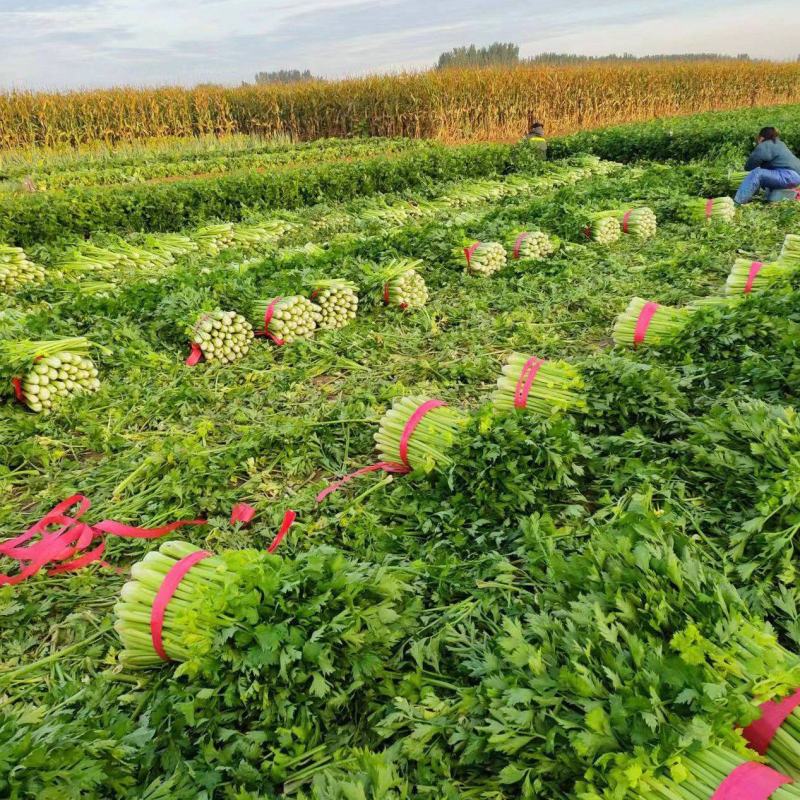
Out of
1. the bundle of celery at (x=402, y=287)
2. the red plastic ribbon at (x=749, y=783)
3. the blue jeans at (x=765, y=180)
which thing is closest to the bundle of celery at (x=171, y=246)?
the bundle of celery at (x=402, y=287)

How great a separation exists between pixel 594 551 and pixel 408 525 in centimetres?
142

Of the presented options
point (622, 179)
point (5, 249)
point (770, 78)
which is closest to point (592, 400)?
point (5, 249)

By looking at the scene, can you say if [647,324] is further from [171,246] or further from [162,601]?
[171,246]

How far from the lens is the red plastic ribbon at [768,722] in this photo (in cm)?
213

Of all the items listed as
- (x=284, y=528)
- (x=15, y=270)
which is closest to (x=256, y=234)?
(x=15, y=270)

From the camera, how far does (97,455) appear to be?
206 inches

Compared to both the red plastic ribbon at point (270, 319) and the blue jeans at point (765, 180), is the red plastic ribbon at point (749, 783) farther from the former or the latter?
the blue jeans at point (765, 180)

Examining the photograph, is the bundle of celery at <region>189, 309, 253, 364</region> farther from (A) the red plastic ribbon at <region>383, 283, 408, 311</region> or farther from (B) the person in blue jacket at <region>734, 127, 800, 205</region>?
(B) the person in blue jacket at <region>734, 127, 800, 205</region>

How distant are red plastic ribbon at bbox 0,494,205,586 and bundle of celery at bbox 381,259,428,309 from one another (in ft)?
14.3

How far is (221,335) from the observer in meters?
6.65

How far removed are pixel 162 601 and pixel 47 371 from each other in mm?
3793

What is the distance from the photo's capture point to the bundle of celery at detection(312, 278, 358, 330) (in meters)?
7.23

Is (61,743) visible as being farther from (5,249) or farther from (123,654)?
(5,249)

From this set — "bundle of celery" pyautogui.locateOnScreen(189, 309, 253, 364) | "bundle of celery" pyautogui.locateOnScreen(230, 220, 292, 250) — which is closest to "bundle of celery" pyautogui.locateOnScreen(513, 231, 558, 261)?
"bundle of celery" pyautogui.locateOnScreen(189, 309, 253, 364)
